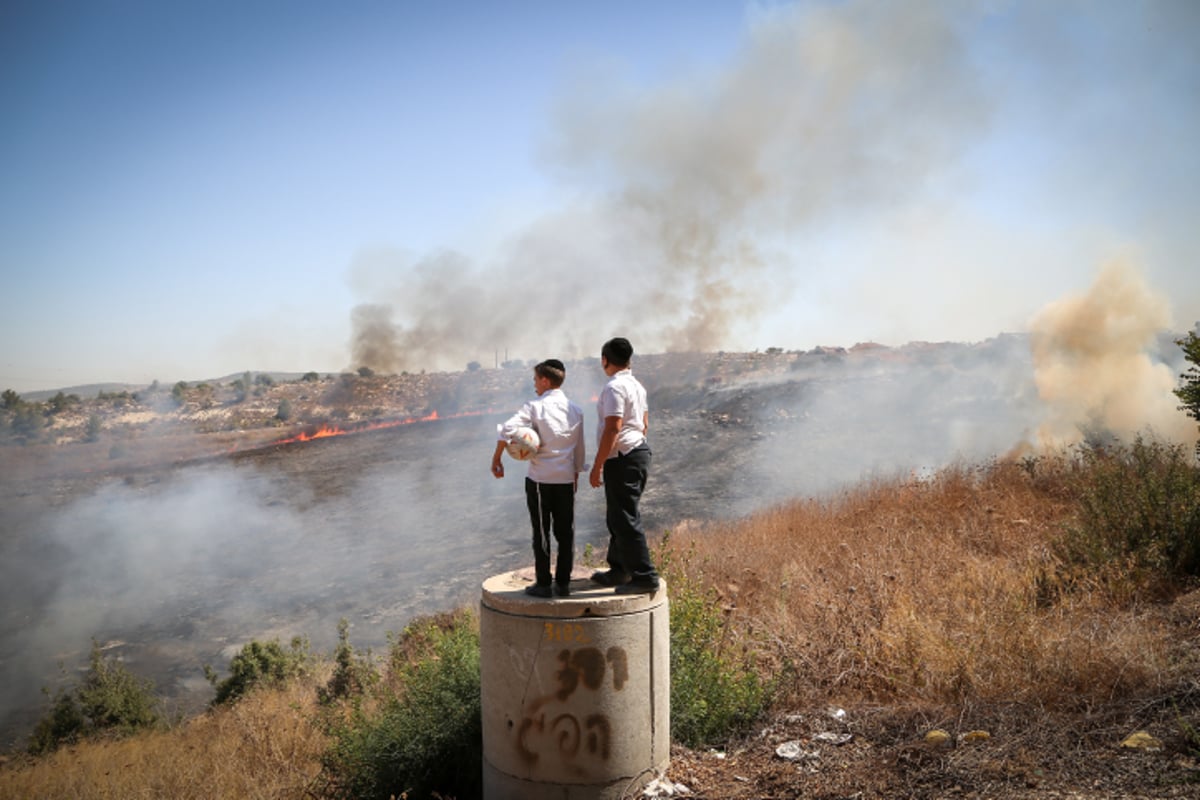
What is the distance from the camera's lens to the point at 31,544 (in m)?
21.3

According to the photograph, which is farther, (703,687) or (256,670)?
(256,670)

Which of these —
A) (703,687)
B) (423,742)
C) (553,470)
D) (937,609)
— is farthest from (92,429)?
(937,609)

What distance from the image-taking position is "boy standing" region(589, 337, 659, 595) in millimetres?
5020

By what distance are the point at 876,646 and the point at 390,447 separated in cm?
2563

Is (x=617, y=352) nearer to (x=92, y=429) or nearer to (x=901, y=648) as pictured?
(x=901, y=648)

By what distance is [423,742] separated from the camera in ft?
19.9

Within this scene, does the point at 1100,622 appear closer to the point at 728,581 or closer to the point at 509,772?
the point at 728,581

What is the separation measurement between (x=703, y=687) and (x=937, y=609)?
309 centimetres

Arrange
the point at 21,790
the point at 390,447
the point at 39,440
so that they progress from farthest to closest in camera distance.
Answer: the point at 39,440, the point at 390,447, the point at 21,790

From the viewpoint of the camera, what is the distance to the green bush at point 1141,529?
8.20 meters

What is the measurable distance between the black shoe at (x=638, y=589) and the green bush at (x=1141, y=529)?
5797 millimetres

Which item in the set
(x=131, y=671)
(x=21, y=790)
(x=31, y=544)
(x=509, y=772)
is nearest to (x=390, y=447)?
(x=31, y=544)

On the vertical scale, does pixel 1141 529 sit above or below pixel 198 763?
above

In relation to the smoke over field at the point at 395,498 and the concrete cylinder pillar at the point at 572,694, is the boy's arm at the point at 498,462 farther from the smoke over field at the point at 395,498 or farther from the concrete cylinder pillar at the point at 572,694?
the smoke over field at the point at 395,498
